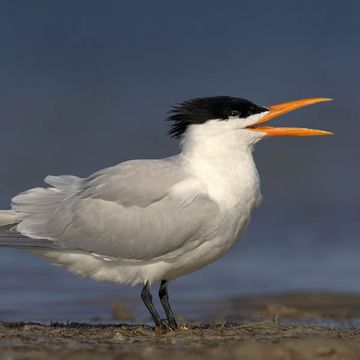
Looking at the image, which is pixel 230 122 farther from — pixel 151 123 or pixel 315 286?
pixel 151 123

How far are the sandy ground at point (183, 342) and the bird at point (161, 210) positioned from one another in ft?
1.42

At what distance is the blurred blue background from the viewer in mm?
10406

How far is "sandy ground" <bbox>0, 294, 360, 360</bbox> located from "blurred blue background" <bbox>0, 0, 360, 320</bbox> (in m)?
2.13

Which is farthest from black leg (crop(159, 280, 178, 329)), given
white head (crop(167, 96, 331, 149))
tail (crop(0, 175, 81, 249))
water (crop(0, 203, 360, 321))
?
water (crop(0, 203, 360, 321))

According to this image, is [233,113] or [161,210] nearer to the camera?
[161,210]

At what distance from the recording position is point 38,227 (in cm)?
707

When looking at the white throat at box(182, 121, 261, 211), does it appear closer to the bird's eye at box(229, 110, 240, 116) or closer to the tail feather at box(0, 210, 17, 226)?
the bird's eye at box(229, 110, 240, 116)

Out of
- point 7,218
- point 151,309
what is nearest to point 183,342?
point 151,309

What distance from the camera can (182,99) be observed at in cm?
1762

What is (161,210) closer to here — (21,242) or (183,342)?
(21,242)

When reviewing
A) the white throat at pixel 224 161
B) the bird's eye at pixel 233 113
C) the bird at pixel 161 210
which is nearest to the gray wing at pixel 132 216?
the bird at pixel 161 210

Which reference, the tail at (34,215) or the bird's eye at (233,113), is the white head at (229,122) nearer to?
the bird's eye at (233,113)

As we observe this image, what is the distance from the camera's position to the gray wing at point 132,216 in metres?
6.76

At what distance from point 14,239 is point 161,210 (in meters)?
1.02
